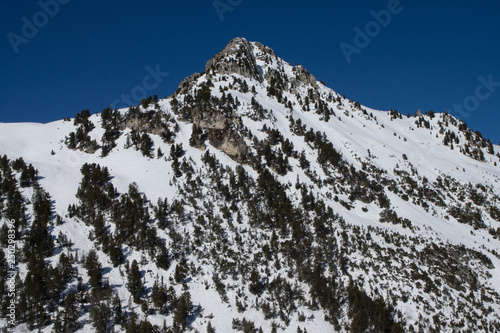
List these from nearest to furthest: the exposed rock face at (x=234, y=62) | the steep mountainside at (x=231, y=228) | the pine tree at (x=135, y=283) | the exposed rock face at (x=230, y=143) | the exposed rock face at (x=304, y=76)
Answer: the pine tree at (x=135, y=283), the steep mountainside at (x=231, y=228), the exposed rock face at (x=230, y=143), the exposed rock face at (x=234, y=62), the exposed rock face at (x=304, y=76)

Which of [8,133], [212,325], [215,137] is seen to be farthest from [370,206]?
[8,133]

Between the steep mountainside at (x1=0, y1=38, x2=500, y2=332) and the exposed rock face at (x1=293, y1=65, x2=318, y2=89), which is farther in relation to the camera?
the exposed rock face at (x1=293, y1=65, x2=318, y2=89)

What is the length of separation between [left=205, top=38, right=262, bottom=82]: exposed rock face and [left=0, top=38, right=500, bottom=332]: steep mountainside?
16708 millimetres

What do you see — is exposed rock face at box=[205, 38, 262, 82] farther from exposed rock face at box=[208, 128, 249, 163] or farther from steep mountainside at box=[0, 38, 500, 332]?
exposed rock face at box=[208, 128, 249, 163]

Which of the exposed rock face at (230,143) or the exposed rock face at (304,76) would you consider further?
the exposed rock face at (304,76)

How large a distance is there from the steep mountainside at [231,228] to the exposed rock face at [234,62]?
16.7 metres

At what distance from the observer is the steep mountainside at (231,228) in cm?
3000

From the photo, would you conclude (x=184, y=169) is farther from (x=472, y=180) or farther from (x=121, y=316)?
(x=472, y=180)

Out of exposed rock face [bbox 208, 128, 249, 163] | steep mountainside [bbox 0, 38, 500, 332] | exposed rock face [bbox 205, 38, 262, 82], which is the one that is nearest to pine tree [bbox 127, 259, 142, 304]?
steep mountainside [bbox 0, 38, 500, 332]

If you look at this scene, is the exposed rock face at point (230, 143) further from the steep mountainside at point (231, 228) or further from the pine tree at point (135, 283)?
the pine tree at point (135, 283)

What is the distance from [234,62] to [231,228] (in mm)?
68101

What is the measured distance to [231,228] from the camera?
136 feet

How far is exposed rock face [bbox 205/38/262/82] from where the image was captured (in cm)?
9219

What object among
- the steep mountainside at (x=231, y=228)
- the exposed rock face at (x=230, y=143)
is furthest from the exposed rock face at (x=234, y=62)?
the exposed rock face at (x=230, y=143)
